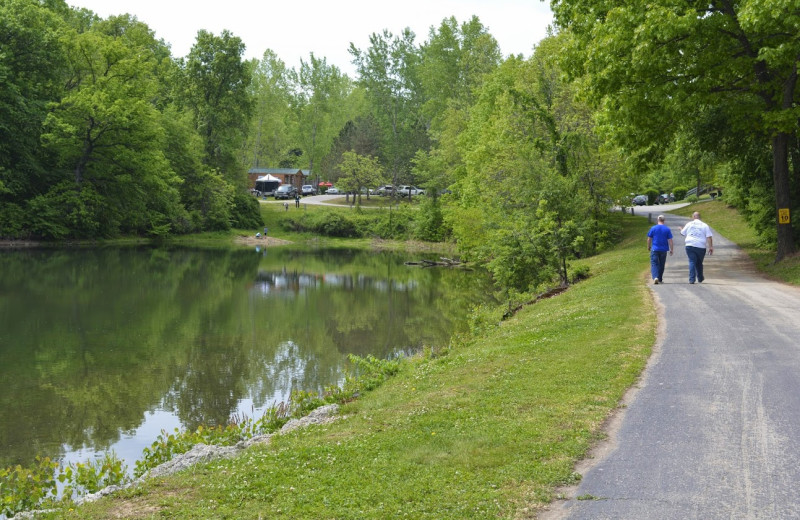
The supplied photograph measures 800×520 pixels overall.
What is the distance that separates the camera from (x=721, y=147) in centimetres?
2853

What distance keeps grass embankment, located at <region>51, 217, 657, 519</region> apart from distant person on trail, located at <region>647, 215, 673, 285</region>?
7.35 meters

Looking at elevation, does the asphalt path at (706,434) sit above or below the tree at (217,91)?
below

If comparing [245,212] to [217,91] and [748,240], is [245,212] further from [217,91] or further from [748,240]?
[748,240]

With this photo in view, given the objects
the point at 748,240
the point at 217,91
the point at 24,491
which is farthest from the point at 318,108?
the point at 24,491

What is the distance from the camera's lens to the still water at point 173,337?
13914 mm

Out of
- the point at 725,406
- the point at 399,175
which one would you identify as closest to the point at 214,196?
the point at 399,175

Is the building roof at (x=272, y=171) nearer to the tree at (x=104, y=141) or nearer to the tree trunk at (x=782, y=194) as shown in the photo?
the tree at (x=104, y=141)

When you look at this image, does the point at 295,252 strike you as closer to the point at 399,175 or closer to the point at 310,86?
the point at 399,175

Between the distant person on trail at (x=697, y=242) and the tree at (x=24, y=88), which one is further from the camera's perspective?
the tree at (x=24, y=88)

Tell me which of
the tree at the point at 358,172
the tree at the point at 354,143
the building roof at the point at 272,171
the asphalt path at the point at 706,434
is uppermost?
the tree at the point at 354,143

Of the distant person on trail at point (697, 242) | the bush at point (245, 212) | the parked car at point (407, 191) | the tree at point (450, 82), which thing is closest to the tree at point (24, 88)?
the bush at point (245, 212)

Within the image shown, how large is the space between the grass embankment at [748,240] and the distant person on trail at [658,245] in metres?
3.58

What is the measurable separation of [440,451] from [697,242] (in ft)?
47.4

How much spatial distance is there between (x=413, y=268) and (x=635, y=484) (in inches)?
1663
